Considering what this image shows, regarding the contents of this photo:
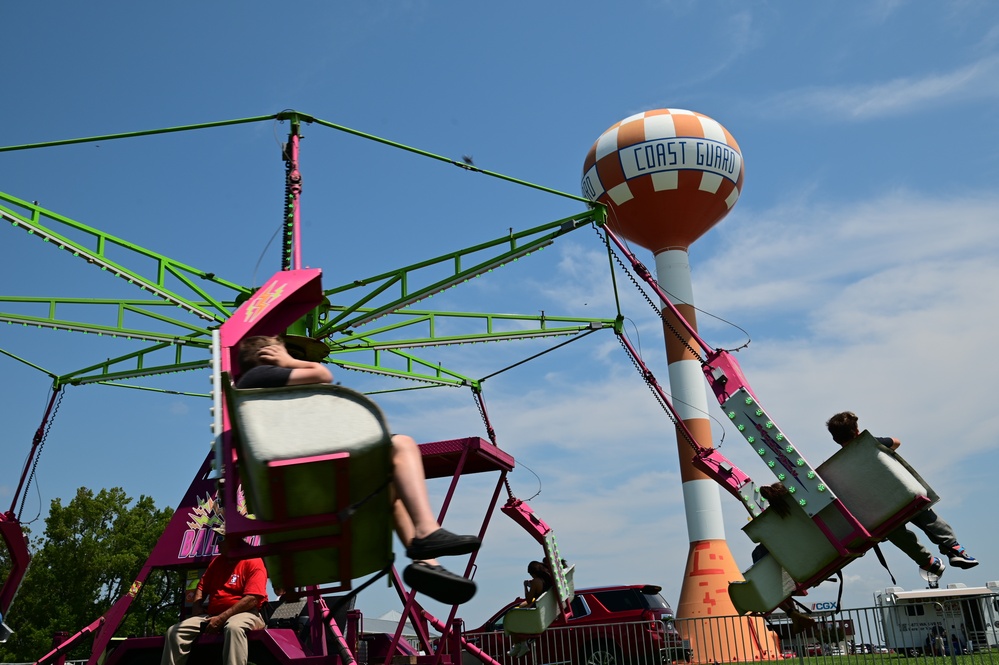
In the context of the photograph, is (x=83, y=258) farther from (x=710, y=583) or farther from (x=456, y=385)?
(x=710, y=583)

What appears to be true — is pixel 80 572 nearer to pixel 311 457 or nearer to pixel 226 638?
pixel 226 638

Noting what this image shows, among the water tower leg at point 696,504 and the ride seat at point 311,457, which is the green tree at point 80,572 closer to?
the water tower leg at point 696,504

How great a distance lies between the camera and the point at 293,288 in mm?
5234

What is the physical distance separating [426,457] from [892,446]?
420 cm

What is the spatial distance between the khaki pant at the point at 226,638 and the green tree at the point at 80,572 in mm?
24215

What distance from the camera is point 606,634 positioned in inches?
520

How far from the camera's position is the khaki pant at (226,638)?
6297 millimetres

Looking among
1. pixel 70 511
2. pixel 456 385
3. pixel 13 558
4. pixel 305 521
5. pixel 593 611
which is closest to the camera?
pixel 305 521

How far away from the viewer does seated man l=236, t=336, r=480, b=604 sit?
389 cm

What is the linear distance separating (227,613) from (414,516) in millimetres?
3199

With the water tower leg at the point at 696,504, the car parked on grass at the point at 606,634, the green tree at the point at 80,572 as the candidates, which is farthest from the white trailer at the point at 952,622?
the green tree at the point at 80,572

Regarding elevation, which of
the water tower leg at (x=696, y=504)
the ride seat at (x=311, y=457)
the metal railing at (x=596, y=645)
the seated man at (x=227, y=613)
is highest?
the water tower leg at (x=696, y=504)

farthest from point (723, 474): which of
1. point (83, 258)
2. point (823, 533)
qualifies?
point (83, 258)

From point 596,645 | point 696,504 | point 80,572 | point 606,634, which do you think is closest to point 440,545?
point 606,634
